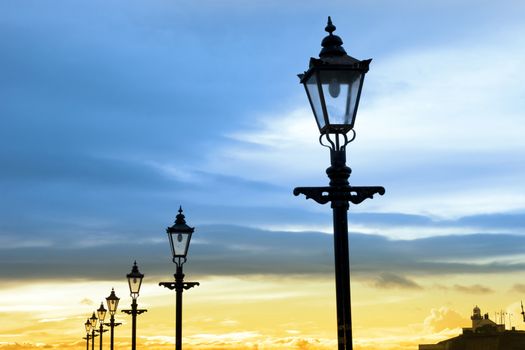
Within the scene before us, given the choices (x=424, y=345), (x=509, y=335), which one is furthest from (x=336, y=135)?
(x=424, y=345)

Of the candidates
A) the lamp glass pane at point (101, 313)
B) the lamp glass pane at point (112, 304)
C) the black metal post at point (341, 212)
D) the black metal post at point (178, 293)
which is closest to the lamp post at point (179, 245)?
the black metal post at point (178, 293)

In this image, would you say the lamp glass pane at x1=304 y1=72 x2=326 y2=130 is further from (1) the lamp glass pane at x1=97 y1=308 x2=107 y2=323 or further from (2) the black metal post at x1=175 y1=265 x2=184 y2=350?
(1) the lamp glass pane at x1=97 y1=308 x2=107 y2=323

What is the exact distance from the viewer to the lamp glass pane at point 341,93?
946 cm

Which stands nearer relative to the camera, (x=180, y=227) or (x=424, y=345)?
(x=180, y=227)

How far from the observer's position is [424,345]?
183000mm

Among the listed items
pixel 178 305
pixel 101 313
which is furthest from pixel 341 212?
pixel 101 313

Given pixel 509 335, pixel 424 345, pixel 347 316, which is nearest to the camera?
pixel 347 316

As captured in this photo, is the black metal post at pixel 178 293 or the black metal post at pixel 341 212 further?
the black metal post at pixel 178 293

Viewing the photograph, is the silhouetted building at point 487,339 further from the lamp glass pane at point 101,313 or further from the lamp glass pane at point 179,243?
the lamp glass pane at point 179,243

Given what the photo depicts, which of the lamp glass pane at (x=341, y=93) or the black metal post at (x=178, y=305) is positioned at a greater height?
the lamp glass pane at (x=341, y=93)

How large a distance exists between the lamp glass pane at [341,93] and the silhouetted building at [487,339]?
141m

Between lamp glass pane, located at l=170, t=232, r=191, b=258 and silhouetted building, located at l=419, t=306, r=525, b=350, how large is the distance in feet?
430

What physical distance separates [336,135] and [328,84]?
0.60 m

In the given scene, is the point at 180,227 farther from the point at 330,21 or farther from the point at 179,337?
the point at 330,21
